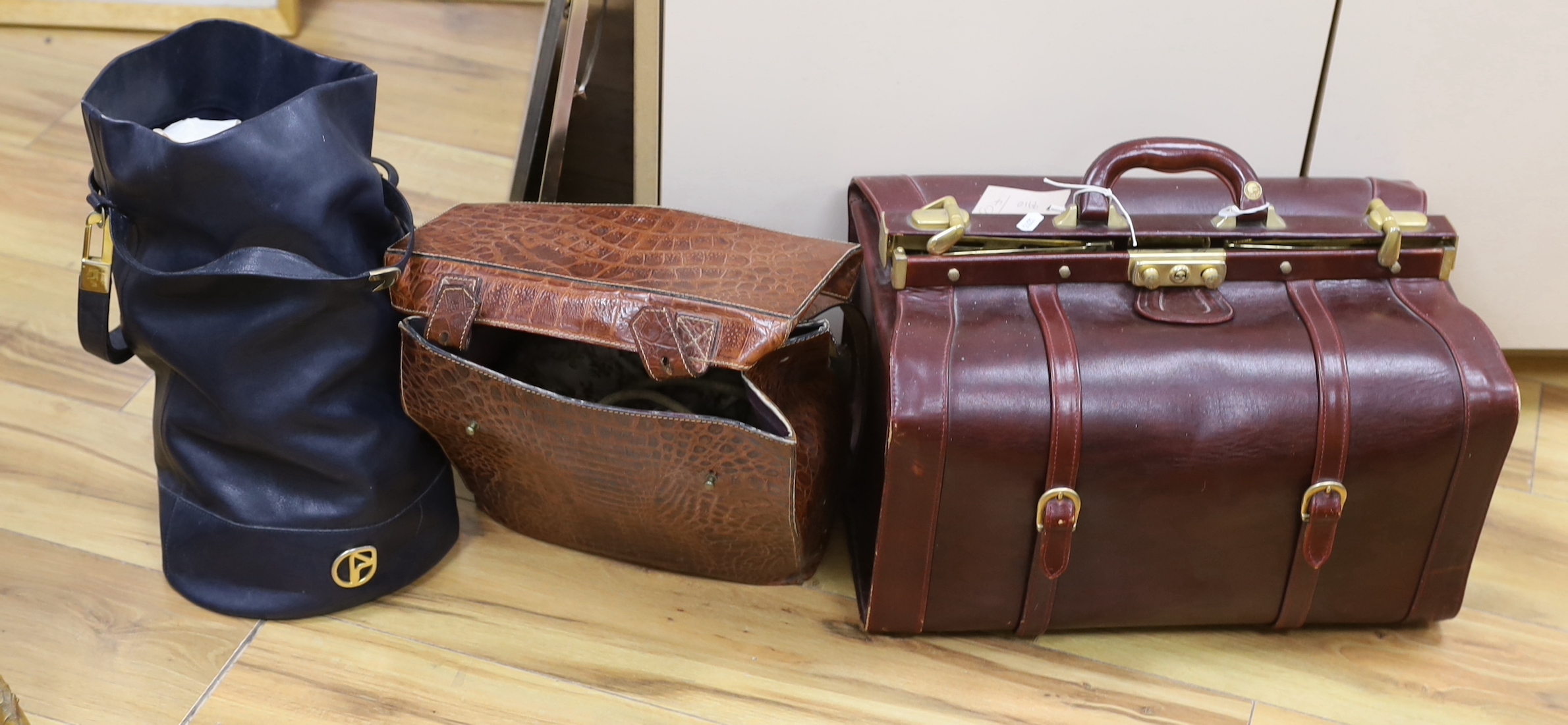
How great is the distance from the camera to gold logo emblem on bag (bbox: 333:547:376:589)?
117cm

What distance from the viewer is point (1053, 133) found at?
1.34 metres

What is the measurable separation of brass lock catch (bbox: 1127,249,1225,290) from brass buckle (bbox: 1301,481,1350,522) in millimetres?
185

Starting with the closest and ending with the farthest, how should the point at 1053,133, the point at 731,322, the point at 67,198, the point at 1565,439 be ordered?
1. the point at 731,322
2. the point at 1053,133
3. the point at 1565,439
4. the point at 67,198

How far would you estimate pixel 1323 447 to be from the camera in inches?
43.2

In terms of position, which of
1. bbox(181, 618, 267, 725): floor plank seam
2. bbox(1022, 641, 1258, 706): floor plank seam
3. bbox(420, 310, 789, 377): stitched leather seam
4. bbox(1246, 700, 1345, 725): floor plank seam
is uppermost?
bbox(420, 310, 789, 377): stitched leather seam

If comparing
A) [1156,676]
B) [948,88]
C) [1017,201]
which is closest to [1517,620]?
[1156,676]

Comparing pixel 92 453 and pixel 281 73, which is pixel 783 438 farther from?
pixel 92 453

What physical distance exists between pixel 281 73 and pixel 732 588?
61 cm

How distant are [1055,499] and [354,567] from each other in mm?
599

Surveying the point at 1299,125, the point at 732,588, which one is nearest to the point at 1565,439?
the point at 1299,125

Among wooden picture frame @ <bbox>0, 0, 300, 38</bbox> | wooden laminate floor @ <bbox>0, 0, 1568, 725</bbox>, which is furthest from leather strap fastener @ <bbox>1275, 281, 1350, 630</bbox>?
wooden picture frame @ <bbox>0, 0, 300, 38</bbox>

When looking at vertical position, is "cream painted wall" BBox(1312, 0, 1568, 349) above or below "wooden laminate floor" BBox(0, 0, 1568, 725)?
above

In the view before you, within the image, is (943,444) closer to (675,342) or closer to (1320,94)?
(675,342)

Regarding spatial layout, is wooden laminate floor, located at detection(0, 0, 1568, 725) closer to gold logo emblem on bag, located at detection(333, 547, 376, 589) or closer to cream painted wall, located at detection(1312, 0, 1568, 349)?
gold logo emblem on bag, located at detection(333, 547, 376, 589)
